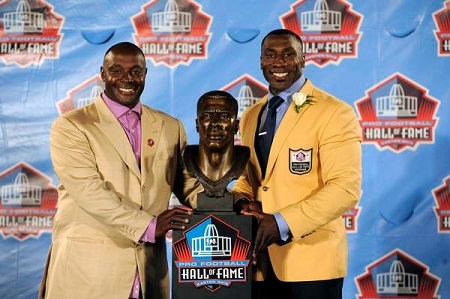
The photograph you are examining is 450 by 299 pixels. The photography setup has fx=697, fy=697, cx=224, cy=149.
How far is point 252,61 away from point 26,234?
161 cm

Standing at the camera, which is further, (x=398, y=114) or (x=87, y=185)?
(x=398, y=114)

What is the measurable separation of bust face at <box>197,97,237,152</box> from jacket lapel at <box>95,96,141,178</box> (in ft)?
1.01

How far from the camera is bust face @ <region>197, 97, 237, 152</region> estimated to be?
241 centimetres

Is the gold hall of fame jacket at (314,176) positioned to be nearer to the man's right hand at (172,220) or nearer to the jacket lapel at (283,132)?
the jacket lapel at (283,132)

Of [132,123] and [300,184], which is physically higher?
[132,123]

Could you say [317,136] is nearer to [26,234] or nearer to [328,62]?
[328,62]

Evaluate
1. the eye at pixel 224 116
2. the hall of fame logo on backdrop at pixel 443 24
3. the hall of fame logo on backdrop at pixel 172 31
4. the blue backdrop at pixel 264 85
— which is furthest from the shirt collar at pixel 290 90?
the hall of fame logo on backdrop at pixel 443 24

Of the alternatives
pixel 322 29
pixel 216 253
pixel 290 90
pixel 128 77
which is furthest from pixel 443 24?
pixel 216 253

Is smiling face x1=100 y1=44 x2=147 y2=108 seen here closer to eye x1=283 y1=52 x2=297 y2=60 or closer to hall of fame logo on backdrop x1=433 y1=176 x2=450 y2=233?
eye x1=283 y1=52 x2=297 y2=60

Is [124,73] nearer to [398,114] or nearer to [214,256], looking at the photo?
[214,256]

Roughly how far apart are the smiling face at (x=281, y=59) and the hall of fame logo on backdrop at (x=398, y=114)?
1295 millimetres

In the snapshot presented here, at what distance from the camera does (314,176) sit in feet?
8.38

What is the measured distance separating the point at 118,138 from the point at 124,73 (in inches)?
9.5

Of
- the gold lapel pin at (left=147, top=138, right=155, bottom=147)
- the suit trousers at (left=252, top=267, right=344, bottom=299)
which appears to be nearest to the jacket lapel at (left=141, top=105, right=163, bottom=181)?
the gold lapel pin at (left=147, top=138, right=155, bottom=147)
